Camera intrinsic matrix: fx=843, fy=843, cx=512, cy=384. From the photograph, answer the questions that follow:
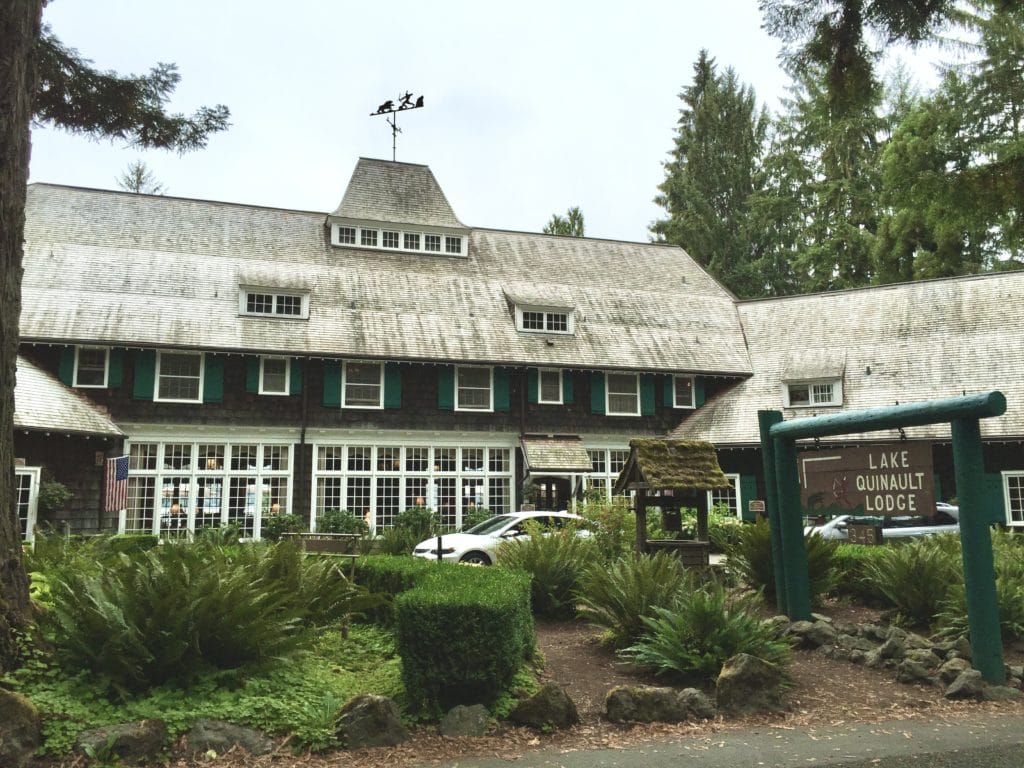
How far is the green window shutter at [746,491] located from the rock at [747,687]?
60.5 ft

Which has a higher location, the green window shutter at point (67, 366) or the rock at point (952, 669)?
the green window shutter at point (67, 366)

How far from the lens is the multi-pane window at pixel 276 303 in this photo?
2380 centimetres

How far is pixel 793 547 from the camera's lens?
9.38 meters

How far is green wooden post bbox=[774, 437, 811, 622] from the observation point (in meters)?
9.34

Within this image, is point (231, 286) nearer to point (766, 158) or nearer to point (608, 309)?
point (608, 309)

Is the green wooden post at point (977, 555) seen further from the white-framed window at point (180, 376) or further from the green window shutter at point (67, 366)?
the green window shutter at point (67, 366)

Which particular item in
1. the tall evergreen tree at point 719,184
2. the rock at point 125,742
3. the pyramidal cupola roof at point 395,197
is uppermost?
the tall evergreen tree at point 719,184

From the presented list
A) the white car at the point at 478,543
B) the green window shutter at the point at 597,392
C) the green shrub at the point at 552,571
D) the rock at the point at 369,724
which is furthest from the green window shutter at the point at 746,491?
the rock at the point at 369,724

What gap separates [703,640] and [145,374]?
60.1 feet

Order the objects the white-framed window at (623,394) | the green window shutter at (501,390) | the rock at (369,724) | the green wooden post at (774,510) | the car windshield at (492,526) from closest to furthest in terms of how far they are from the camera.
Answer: the rock at (369,724) < the green wooden post at (774,510) < the car windshield at (492,526) < the green window shutter at (501,390) < the white-framed window at (623,394)

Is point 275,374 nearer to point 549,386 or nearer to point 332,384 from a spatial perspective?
point 332,384

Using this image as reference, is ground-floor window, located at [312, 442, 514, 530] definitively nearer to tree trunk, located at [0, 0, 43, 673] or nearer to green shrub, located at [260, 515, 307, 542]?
green shrub, located at [260, 515, 307, 542]

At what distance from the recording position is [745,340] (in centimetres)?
2855

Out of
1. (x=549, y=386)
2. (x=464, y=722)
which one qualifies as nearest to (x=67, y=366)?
(x=549, y=386)
